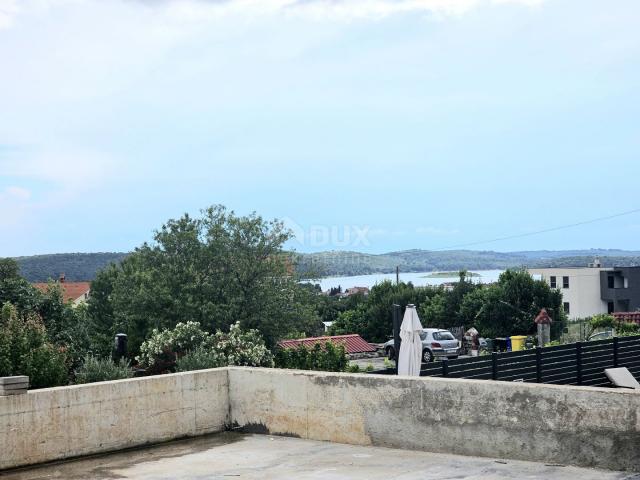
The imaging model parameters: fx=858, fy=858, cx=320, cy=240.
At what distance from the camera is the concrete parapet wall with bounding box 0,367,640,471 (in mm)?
8078

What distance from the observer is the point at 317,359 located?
31.5 m

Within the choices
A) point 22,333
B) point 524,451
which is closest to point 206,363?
point 22,333

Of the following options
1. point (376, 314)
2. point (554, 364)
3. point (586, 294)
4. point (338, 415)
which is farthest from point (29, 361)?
point (586, 294)

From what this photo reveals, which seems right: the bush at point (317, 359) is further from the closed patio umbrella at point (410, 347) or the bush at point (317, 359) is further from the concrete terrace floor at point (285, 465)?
the concrete terrace floor at point (285, 465)

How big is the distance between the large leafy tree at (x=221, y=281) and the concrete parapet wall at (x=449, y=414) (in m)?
29.2

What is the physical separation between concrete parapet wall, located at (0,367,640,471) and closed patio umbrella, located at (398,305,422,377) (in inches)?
174

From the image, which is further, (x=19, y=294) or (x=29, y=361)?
(x=19, y=294)

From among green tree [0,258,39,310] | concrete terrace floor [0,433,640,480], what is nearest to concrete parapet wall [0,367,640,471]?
concrete terrace floor [0,433,640,480]

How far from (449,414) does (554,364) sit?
10.5 metres

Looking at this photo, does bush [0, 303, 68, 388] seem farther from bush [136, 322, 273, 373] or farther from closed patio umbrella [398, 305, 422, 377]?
closed patio umbrella [398, 305, 422, 377]

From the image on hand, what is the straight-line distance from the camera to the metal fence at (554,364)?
16562 millimetres

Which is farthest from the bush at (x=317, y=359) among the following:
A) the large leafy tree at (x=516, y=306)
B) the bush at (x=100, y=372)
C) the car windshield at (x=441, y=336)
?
the large leafy tree at (x=516, y=306)

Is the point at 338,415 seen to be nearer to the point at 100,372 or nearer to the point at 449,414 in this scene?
the point at 449,414

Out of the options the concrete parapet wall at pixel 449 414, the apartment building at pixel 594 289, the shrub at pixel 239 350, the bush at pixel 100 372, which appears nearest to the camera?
the concrete parapet wall at pixel 449 414
